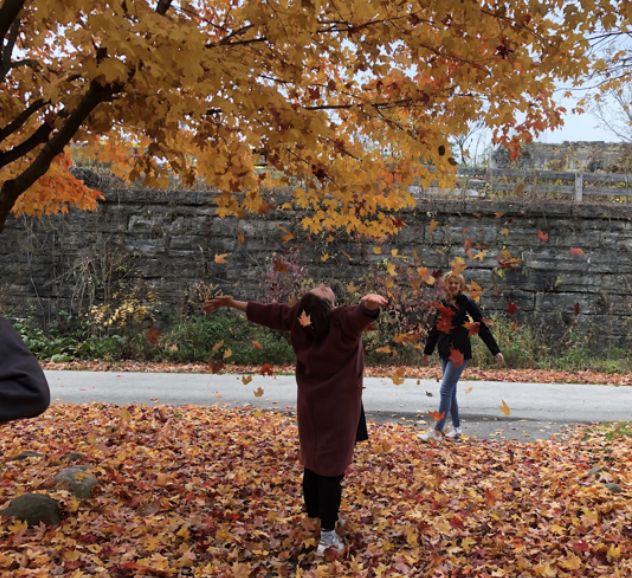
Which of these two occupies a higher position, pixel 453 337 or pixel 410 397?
pixel 453 337

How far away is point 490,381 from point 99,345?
6.83 metres

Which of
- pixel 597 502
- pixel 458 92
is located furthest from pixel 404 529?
pixel 458 92

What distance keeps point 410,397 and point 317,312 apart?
16.9ft

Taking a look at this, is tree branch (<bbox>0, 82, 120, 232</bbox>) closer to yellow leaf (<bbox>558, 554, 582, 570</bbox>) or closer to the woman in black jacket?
the woman in black jacket

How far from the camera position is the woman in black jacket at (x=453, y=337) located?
5.79 meters

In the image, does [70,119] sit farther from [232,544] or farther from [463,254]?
[463,254]

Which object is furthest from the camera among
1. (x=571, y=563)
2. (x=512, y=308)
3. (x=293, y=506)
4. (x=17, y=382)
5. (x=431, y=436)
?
(x=512, y=308)

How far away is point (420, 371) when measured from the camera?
34.8 ft

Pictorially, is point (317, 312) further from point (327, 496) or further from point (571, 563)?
point (571, 563)

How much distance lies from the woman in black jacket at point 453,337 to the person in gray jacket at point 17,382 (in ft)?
14.3

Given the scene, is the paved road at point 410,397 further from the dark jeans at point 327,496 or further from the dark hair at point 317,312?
the dark hair at point 317,312

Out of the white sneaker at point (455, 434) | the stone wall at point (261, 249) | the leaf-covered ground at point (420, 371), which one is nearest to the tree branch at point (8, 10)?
the white sneaker at point (455, 434)

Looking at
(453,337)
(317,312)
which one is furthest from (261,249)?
(317,312)

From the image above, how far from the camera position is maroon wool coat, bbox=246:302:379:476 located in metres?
3.52
